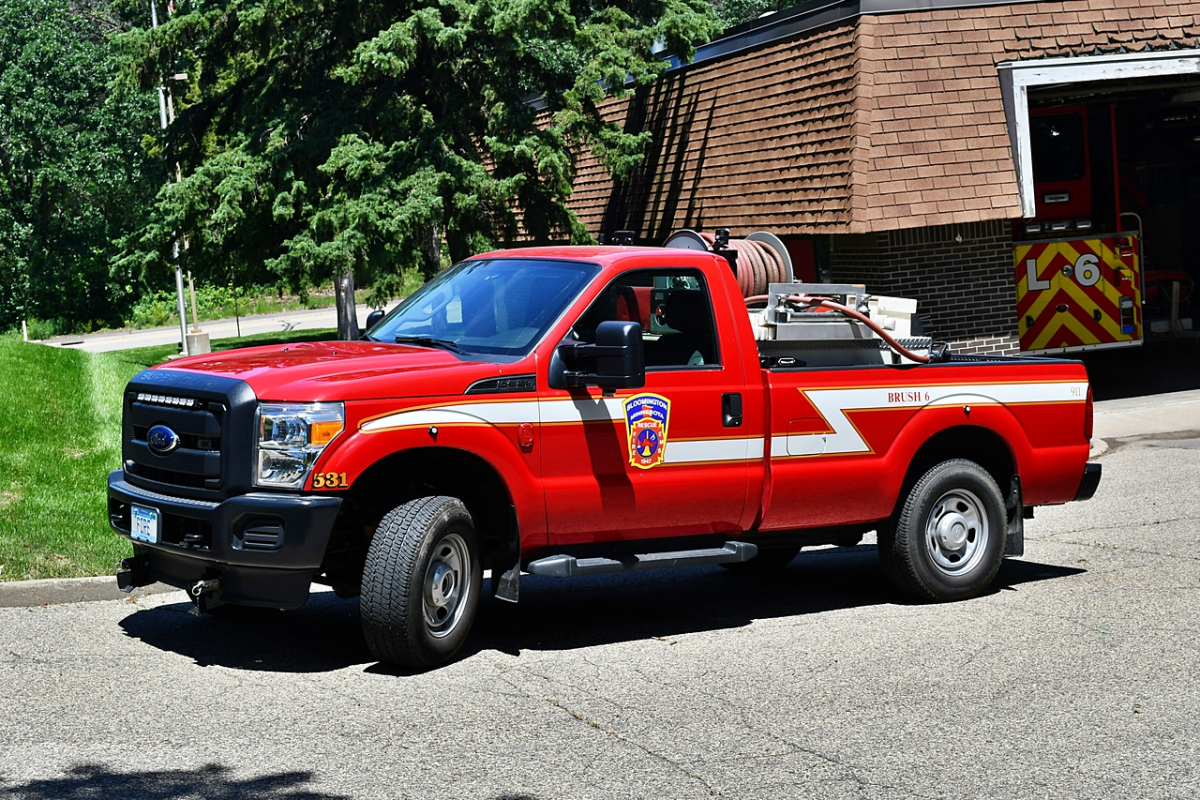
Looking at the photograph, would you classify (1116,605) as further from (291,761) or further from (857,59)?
(857,59)

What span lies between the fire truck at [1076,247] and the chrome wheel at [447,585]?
12.3 m

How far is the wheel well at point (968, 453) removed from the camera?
864 centimetres

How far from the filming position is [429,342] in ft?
25.2

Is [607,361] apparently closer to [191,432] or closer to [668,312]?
[668,312]

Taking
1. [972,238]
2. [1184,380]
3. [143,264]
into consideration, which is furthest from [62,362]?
[1184,380]

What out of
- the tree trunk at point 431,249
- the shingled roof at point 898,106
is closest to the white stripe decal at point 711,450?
the shingled roof at point 898,106

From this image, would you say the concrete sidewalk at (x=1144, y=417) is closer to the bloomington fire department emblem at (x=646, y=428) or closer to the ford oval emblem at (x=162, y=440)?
the bloomington fire department emblem at (x=646, y=428)

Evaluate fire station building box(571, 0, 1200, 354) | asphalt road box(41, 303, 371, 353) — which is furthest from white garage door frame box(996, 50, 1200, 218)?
asphalt road box(41, 303, 371, 353)

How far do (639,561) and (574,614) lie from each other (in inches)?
41.5

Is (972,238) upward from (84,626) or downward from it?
upward

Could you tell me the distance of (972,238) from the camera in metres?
16.7

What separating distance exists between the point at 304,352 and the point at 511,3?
41.5 ft

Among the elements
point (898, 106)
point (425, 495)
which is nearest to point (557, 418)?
point (425, 495)

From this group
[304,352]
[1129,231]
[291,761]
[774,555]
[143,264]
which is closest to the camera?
[291,761]
